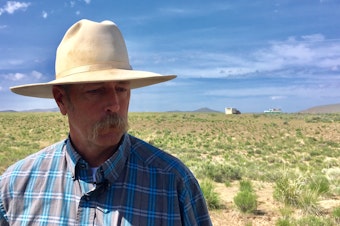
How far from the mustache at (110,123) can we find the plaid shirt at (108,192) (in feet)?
0.35

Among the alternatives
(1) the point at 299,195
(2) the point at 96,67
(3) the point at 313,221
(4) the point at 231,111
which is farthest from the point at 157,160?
(4) the point at 231,111

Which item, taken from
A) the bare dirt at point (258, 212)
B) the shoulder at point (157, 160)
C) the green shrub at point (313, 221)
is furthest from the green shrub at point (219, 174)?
the shoulder at point (157, 160)

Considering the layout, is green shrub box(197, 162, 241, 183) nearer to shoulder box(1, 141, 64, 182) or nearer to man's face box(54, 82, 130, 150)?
shoulder box(1, 141, 64, 182)

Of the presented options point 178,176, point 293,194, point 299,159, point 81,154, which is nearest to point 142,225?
point 178,176

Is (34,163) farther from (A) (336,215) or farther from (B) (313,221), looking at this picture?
(A) (336,215)

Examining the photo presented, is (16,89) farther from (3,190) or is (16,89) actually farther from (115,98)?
(115,98)

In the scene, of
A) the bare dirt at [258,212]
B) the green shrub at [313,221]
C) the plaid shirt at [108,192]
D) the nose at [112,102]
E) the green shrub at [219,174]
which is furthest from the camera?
the green shrub at [219,174]

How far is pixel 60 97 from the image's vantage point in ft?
7.27

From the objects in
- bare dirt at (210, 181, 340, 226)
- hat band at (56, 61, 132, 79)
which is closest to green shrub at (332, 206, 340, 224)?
bare dirt at (210, 181, 340, 226)

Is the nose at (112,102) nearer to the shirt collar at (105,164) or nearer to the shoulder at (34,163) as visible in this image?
the shirt collar at (105,164)

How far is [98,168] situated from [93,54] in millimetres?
603

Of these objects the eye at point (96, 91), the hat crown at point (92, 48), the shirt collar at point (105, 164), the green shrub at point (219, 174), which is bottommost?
the green shrub at point (219, 174)

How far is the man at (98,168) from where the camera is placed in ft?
6.14

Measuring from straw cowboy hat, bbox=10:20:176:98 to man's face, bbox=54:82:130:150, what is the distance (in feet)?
0.23
